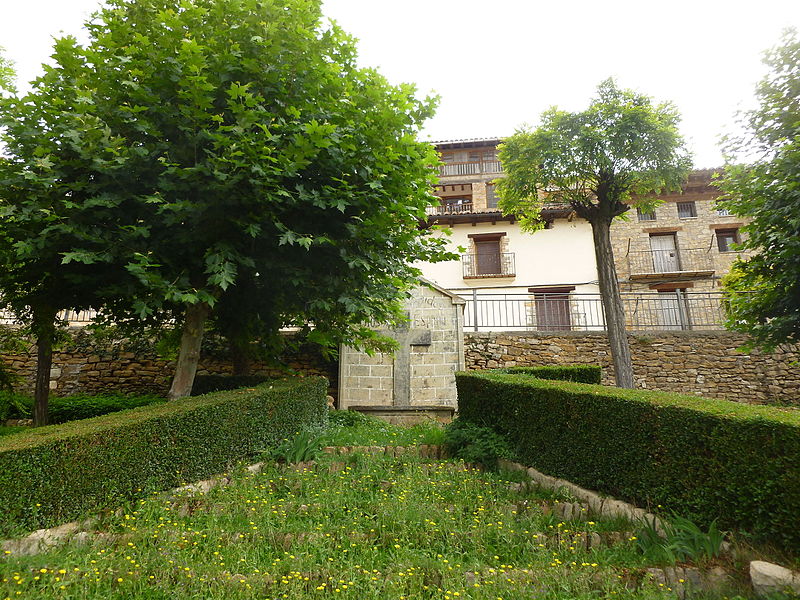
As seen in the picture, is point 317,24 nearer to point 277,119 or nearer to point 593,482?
point 277,119

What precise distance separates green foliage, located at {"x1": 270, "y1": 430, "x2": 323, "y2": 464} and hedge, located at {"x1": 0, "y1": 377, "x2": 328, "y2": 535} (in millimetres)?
187

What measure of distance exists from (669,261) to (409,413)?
1778cm

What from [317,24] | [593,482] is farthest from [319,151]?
[593,482]

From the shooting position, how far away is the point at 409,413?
10.2m

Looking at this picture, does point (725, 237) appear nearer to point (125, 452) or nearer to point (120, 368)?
point (120, 368)

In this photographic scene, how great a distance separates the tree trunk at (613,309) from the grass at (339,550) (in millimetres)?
5917

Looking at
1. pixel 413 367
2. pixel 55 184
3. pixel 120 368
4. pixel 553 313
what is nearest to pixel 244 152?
pixel 55 184

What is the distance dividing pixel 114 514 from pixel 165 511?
396 millimetres

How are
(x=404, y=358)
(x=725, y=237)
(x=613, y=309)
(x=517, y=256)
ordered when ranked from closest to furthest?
(x=613, y=309) → (x=404, y=358) → (x=517, y=256) → (x=725, y=237)

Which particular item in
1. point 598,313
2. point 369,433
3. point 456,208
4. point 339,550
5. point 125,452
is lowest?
point 339,550

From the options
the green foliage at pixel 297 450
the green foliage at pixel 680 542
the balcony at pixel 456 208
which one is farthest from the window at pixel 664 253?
the green foliage at pixel 680 542

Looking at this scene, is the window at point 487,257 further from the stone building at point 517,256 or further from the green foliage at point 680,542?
the green foliage at point 680,542

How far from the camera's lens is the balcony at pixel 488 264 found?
69.5 ft

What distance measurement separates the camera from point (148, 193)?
18.7ft
